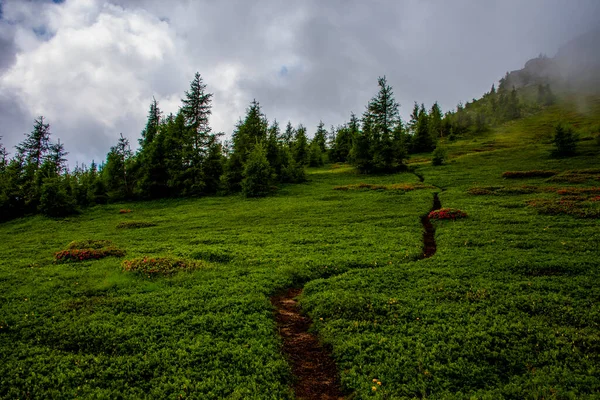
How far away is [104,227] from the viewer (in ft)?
116

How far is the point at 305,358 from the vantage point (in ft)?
36.3

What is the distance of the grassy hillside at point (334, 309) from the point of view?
367 inches

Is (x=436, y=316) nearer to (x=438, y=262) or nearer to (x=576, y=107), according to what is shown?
(x=438, y=262)

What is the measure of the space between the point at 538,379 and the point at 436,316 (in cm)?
397

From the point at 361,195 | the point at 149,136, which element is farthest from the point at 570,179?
the point at 149,136

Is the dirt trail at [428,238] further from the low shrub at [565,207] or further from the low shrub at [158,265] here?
the low shrub at [158,265]

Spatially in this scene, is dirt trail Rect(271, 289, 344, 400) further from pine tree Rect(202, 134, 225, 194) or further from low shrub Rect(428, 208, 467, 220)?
pine tree Rect(202, 134, 225, 194)

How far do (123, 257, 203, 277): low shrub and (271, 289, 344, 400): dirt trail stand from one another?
24.7 feet

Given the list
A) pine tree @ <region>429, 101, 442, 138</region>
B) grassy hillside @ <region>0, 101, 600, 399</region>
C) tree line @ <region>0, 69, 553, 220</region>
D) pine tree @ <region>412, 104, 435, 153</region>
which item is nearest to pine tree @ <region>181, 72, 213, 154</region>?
tree line @ <region>0, 69, 553, 220</region>

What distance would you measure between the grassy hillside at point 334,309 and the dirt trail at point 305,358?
1.43 feet

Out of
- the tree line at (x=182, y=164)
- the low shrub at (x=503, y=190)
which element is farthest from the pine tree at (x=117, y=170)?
the low shrub at (x=503, y=190)

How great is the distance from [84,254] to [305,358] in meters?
20.2

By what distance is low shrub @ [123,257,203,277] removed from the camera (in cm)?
1866

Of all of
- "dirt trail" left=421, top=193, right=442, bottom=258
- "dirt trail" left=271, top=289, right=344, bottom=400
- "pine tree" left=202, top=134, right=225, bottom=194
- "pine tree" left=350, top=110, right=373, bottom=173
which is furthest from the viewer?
"pine tree" left=350, top=110, right=373, bottom=173
